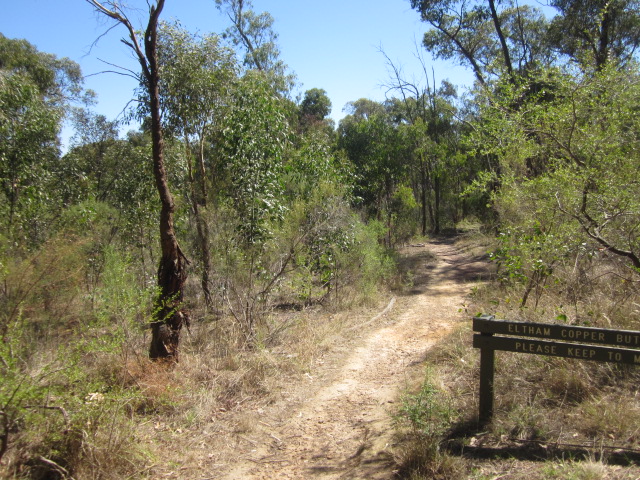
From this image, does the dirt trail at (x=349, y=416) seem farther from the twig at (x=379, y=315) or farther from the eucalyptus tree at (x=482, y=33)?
the eucalyptus tree at (x=482, y=33)

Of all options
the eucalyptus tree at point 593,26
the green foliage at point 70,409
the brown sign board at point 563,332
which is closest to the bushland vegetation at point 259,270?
the green foliage at point 70,409

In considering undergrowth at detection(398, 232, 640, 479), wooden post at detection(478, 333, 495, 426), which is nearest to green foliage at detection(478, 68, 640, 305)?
undergrowth at detection(398, 232, 640, 479)

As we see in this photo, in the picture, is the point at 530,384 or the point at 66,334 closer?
the point at 530,384

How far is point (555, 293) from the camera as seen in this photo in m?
7.47

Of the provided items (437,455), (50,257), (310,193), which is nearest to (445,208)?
(310,193)

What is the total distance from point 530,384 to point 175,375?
172 inches

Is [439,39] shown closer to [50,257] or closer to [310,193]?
[310,193]

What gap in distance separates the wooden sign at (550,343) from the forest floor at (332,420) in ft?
3.46

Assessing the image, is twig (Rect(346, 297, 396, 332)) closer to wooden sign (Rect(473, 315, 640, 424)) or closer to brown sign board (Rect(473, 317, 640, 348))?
wooden sign (Rect(473, 315, 640, 424))

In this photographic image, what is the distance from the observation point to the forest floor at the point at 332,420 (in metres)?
4.59

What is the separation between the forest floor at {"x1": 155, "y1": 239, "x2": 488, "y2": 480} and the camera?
4594 millimetres

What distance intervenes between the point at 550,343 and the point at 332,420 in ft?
8.81

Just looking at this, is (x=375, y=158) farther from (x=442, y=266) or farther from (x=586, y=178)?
(x=586, y=178)

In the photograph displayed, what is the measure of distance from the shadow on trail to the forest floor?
5.04 m
